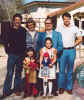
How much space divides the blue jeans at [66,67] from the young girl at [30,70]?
1.85 feet

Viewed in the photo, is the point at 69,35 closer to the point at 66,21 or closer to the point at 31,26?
the point at 66,21

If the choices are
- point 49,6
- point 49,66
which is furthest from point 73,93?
point 49,6

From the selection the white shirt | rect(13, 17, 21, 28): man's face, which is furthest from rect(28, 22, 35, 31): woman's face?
the white shirt

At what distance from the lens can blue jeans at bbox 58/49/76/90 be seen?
5145mm

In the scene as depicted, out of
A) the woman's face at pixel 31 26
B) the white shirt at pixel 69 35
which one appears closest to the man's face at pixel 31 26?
the woman's face at pixel 31 26

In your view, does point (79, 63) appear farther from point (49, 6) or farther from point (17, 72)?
point (17, 72)

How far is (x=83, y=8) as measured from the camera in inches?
332

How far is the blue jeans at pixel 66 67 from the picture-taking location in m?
5.14

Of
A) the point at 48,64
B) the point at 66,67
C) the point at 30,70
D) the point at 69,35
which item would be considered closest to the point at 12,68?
the point at 30,70

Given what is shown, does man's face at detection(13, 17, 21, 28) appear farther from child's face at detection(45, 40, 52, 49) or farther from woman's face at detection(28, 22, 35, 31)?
child's face at detection(45, 40, 52, 49)

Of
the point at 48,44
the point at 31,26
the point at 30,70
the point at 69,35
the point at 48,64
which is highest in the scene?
the point at 31,26

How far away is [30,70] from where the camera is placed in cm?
508

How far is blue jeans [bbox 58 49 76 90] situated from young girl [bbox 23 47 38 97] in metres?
0.56

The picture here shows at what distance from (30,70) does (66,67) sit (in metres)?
0.79
